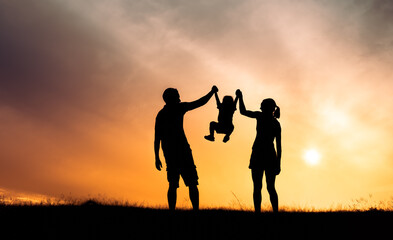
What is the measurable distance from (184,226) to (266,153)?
2.91m

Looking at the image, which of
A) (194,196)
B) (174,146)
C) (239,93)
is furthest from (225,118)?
(194,196)

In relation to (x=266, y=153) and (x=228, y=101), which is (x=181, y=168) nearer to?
(x=266, y=153)

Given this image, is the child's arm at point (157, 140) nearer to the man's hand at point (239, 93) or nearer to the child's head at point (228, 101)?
the child's head at point (228, 101)

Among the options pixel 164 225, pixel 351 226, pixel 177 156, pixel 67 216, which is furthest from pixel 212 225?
pixel 67 216

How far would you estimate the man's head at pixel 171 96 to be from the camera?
8680mm

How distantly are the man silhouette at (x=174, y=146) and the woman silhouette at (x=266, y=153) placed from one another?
1390 millimetres

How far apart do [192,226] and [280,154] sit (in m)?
3.09

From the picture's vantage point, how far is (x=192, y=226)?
676 cm

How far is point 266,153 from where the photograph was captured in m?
8.76

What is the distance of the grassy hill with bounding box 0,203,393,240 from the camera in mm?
6219

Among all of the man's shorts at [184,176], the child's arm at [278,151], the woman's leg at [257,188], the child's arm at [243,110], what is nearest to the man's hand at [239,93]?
the child's arm at [243,110]

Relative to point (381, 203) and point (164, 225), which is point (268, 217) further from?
point (381, 203)

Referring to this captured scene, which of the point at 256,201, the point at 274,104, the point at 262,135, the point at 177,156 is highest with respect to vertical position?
the point at 274,104

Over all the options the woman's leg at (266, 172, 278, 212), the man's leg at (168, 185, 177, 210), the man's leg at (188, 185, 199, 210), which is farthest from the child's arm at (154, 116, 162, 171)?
the woman's leg at (266, 172, 278, 212)
